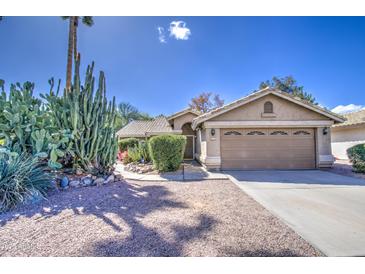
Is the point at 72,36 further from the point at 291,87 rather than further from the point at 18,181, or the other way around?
the point at 291,87

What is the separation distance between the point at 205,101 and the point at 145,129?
16.2 m

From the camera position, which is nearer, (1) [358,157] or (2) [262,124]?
(1) [358,157]

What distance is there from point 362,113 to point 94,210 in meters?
22.2

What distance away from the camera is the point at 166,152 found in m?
9.08

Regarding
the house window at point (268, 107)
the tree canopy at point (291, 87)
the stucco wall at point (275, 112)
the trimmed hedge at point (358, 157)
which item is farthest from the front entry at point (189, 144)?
the tree canopy at point (291, 87)

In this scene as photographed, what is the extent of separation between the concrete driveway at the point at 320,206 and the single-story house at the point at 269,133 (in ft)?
7.44

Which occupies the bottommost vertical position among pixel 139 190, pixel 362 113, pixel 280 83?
pixel 139 190

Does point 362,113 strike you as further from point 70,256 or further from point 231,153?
point 70,256

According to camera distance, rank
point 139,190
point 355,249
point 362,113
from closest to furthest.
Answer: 1. point 355,249
2. point 139,190
3. point 362,113

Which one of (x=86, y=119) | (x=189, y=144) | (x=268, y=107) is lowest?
(x=189, y=144)

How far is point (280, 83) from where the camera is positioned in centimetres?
3331

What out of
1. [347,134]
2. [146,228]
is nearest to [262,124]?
[146,228]
